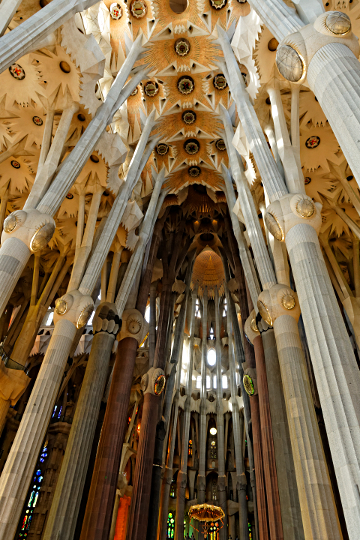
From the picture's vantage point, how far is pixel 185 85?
1714 centimetres

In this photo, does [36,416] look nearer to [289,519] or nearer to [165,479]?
[289,519]

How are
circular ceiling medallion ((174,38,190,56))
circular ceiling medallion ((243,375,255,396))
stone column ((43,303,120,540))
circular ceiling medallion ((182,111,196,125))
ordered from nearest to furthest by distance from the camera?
1. stone column ((43,303,120,540))
2. circular ceiling medallion ((243,375,255,396))
3. circular ceiling medallion ((174,38,190,56))
4. circular ceiling medallion ((182,111,196,125))

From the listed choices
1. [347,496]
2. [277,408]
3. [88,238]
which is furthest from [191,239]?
[347,496]

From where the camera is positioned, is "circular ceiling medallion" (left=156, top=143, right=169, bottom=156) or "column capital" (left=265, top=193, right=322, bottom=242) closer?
"column capital" (left=265, top=193, right=322, bottom=242)

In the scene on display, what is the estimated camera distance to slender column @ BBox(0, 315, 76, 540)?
275 inches

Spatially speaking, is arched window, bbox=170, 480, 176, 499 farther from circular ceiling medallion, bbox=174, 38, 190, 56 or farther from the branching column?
circular ceiling medallion, bbox=174, 38, 190, 56

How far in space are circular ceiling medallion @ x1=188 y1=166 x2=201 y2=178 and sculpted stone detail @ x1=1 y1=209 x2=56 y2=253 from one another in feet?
Answer: 42.9

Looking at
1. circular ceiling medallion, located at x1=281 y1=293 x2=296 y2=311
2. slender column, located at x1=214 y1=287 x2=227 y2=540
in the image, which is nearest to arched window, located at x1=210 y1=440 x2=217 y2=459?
slender column, located at x1=214 y1=287 x2=227 y2=540

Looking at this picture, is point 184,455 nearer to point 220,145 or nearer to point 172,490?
point 172,490

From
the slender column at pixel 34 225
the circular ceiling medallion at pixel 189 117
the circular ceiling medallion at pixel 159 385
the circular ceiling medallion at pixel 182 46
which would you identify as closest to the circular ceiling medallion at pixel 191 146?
the circular ceiling medallion at pixel 189 117

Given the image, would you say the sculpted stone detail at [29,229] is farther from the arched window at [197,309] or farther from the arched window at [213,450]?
the arched window at [197,309]

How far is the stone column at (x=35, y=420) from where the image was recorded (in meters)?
7.01

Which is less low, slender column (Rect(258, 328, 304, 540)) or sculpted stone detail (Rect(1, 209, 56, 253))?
sculpted stone detail (Rect(1, 209, 56, 253))

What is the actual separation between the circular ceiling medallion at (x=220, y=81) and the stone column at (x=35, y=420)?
11.7 meters
